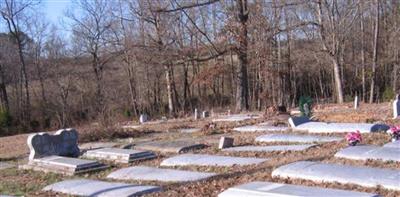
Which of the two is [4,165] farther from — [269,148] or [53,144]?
[269,148]

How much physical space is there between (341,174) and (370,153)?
112 cm

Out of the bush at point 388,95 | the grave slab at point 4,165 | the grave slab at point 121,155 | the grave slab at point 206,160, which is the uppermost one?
the bush at point 388,95

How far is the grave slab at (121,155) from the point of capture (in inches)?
357

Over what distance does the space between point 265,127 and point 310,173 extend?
5.96m

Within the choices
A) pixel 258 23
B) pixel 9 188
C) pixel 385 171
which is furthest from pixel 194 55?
pixel 385 171

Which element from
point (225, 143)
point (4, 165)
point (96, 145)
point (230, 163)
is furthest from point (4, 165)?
point (230, 163)

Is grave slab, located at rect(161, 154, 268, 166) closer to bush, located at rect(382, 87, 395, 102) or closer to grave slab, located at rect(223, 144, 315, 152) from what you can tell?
grave slab, located at rect(223, 144, 315, 152)

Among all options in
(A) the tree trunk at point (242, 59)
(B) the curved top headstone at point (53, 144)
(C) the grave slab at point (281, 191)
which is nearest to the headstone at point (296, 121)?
(B) the curved top headstone at point (53, 144)

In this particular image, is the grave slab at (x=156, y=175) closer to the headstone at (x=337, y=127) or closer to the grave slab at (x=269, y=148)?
the grave slab at (x=269, y=148)

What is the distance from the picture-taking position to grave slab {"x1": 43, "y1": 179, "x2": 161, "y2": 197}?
6503 millimetres

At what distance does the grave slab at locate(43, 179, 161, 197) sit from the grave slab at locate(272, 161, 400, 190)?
1.47m

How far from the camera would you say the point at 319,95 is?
33844mm

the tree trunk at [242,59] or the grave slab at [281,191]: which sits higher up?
the tree trunk at [242,59]

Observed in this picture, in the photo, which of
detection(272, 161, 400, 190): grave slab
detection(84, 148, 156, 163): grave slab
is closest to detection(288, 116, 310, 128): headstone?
detection(84, 148, 156, 163): grave slab
